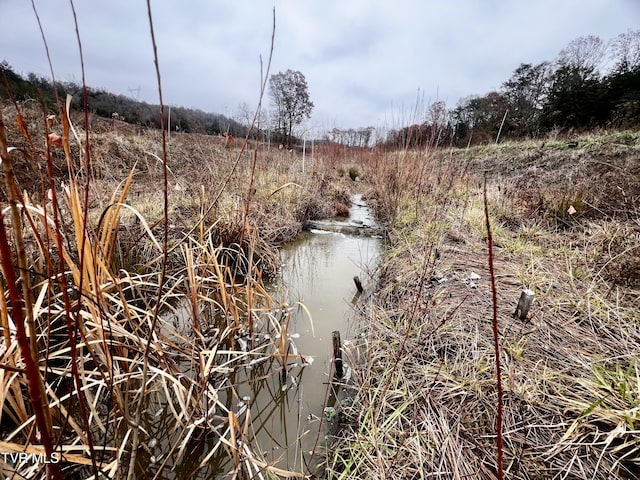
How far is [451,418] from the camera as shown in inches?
38.1

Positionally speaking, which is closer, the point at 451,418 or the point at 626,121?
the point at 451,418

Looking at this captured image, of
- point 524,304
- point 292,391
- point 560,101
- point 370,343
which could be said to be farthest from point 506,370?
point 560,101

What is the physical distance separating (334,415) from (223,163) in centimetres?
419

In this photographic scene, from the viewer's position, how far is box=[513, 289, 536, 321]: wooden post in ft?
4.35

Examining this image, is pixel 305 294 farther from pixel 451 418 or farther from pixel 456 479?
pixel 456 479

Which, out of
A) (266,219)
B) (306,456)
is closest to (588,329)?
(306,456)

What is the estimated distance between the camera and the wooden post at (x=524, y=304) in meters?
1.33

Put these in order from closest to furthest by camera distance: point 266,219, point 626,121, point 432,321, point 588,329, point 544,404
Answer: point 544,404, point 588,329, point 432,321, point 266,219, point 626,121

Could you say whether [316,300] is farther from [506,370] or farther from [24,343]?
[24,343]

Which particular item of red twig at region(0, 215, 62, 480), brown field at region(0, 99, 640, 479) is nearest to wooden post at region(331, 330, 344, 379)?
brown field at region(0, 99, 640, 479)

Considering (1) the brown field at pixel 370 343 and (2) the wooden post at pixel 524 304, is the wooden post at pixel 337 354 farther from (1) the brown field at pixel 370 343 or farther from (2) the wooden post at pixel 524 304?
(2) the wooden post at pixel 524 304

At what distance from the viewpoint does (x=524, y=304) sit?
1.35m

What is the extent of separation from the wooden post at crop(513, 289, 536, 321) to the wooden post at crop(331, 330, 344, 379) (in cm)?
104

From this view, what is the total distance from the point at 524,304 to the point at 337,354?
3.51 feet
